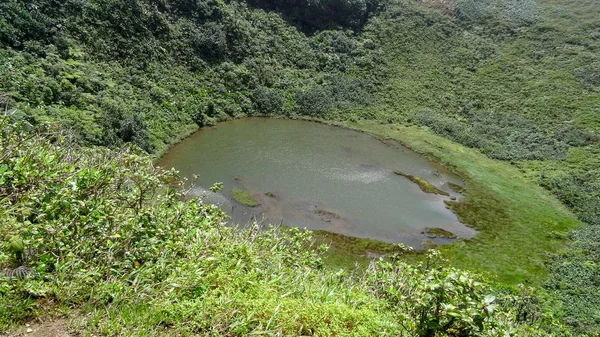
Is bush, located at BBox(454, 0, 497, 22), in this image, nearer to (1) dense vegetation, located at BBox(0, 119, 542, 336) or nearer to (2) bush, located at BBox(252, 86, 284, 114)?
(2) bush, located at BBox(252, 86, 284, 114)

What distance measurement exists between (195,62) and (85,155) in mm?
27329

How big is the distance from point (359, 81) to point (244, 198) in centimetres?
2411

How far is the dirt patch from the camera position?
3966 millimetres

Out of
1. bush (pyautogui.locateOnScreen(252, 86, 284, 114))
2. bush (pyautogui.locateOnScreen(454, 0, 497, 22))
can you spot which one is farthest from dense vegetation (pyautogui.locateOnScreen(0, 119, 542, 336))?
bush (pyautogui.locateOnScreen(454, 0, 497, 22))

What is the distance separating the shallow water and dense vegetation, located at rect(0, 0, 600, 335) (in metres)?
2.16

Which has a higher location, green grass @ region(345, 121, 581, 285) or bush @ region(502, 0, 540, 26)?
bush @ region(502, 0, 540, 26)

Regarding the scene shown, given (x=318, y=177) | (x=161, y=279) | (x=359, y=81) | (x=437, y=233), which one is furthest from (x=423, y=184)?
(x=161, y=279)

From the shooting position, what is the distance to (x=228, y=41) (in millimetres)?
36562

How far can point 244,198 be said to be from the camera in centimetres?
2064

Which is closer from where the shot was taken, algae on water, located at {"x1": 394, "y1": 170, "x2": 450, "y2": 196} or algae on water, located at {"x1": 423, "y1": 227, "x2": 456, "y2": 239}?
algae on water, located at {"x1": 423, "y1": 227, "x2": 456, "y2": 239}

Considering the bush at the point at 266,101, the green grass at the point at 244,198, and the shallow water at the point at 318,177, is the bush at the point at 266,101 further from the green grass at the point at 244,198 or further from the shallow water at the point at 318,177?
the green grass at the point at 244,198

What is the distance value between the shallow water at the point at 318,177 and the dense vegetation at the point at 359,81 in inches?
85.1

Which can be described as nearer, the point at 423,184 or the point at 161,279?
the point at 161,279

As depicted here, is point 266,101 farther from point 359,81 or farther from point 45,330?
point 45,330
